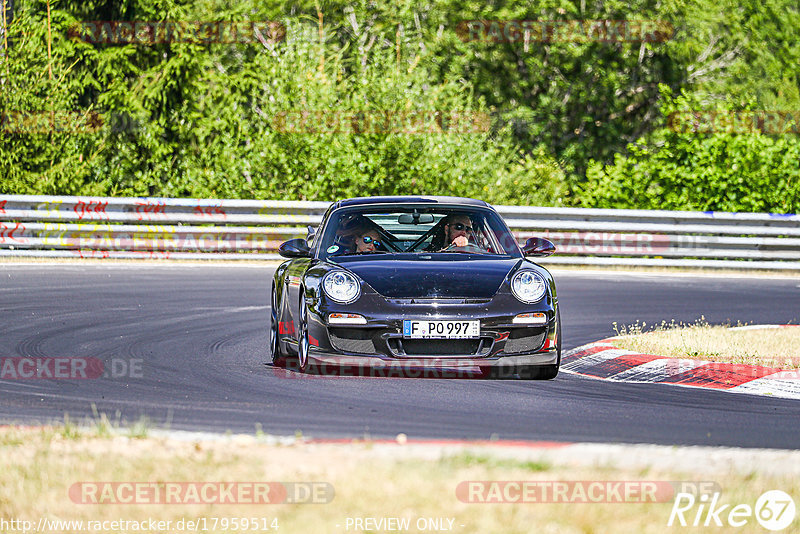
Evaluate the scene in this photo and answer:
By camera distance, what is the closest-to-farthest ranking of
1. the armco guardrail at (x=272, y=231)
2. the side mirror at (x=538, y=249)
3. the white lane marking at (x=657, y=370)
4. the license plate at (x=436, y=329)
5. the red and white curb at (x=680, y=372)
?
the license plate at (x=436, y=329) → the red and white curb at (x=680, y=372) → the white lane marking at (x=657, y=370) → the side mirror at (x=538, y=249) → the armco guardrail at (x=272, y=231)

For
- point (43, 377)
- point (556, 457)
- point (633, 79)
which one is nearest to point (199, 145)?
point (633, 79)

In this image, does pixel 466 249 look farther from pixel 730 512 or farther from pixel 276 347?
pixel 730 512

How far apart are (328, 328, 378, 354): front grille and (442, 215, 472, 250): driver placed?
1564mm

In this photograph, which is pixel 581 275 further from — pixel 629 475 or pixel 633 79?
pixel 633 79

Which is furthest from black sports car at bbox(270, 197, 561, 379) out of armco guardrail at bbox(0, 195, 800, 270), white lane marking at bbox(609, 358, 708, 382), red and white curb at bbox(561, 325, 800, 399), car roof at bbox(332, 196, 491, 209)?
armco guardrail at bbox(0, 195, 800, 270)

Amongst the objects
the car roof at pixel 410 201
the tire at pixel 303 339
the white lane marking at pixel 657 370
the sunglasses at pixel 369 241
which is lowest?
the white lane marking at pixel 657 370

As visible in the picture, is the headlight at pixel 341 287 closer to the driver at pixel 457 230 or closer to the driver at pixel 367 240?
the driver at pixel 367 240

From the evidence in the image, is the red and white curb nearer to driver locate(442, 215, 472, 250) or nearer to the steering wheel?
the steering wheel

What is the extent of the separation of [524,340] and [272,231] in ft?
39.5

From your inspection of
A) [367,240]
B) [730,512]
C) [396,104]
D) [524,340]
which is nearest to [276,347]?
[367,240]

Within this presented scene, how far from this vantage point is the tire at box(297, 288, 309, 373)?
858cm

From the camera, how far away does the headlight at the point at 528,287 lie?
8414 mm

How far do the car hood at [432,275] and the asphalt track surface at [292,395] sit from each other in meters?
0.63

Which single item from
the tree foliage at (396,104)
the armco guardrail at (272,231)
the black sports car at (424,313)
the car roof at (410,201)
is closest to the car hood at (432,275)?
the black sports car at (424,313)
